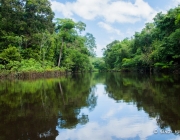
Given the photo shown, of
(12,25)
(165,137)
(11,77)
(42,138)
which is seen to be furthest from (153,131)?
(12,25)

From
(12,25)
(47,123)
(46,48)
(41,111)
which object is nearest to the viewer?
(47,123)

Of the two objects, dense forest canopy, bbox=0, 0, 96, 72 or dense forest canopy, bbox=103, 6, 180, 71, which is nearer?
dense forest canopy, bbox=103, 6, 180, 71

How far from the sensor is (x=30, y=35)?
3131cm

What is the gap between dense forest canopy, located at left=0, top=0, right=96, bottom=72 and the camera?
27.5 meters

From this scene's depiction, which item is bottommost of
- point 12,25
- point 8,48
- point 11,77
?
point 11,77

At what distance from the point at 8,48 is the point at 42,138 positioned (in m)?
26.5

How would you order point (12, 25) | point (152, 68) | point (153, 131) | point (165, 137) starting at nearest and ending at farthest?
point (165, 137)
point (153, 131)
point (12, 25)
point (152, 68)

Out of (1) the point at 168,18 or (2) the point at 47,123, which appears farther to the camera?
(1) the point at 168,18

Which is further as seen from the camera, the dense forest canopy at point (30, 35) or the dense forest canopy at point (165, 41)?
the dense forest canopy at point (30, 35)

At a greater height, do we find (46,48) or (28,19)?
(28,19)

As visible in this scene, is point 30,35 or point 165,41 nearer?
point 165,41

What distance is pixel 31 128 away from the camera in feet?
14.2

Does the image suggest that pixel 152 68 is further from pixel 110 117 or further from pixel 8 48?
pixel 110 117

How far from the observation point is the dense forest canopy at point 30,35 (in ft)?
90.1
